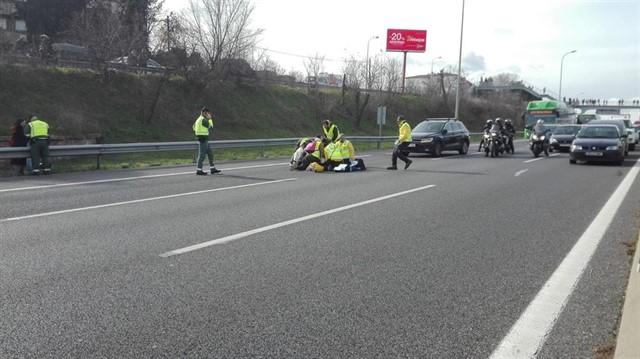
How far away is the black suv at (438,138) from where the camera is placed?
2306cm

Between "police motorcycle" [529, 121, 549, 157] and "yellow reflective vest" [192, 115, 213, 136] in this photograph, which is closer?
"yellow reflective vest" [192, 115, 213, 136]

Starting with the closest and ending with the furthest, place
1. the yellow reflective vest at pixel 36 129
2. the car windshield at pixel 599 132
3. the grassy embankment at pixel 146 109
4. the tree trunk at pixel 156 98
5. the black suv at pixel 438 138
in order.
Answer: the yellow reflective vest at pixel 36 129 < the car windshield at pixel 599 132 < the black suv at pixel 438 138 < the grassy embankment at pixel 146 109 < the tree trunk at pixel 156 98

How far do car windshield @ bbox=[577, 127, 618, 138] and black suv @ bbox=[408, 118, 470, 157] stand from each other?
5.49 m

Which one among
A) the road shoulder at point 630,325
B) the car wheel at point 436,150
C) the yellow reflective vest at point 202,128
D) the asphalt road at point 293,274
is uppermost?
the yellow reflective vest at point 202,128

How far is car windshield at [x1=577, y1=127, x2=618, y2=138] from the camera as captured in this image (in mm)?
20219

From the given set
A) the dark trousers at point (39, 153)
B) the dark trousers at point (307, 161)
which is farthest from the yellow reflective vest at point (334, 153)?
the dark trousers at point (39, 153)

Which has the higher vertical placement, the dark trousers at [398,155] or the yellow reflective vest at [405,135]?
the yellow reflective vest at [405,135]

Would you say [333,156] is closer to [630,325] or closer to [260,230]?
[260,230]

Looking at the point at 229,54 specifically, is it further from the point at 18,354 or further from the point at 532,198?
the point at 18,354

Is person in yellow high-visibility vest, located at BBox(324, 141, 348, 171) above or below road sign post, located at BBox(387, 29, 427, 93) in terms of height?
below

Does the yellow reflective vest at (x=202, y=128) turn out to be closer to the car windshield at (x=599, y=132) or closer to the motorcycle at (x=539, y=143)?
the car windshield at (x=599, y=132)

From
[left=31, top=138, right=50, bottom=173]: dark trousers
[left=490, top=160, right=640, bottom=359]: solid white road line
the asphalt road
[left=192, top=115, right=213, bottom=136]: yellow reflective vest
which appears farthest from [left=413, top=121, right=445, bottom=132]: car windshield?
[left=490, top=160, right=640, bottom=359]: solid white road line

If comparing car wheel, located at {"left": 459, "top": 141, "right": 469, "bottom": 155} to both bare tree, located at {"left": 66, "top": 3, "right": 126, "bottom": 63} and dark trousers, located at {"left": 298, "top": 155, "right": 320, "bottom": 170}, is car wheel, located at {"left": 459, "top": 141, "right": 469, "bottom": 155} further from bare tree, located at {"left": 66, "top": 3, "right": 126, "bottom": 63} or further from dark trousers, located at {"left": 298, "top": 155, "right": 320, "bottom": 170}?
bare tree, located at {"left": 66, "top": 3, "right": 126, "bottom": 63}

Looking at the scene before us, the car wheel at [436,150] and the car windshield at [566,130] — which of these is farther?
the car windshield at [566,130]
